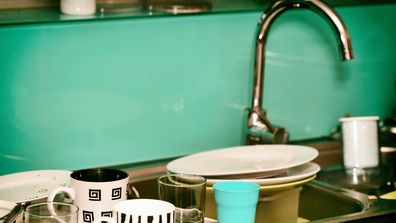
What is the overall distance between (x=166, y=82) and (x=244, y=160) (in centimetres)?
27

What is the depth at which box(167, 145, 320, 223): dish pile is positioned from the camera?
1.84m

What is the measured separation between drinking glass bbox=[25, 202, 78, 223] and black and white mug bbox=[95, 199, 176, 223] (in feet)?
0.16

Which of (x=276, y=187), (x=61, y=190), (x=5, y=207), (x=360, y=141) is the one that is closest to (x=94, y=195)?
(x=61, y=190)

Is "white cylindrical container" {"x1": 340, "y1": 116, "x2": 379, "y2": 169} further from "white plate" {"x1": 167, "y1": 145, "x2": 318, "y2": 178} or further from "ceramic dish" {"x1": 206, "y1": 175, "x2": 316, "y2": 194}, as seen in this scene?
"ceramic dish" {"x1": 206, "y1": 175, "x2": 316, "y2": 194}

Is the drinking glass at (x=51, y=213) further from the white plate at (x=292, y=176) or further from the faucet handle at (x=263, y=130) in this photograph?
the faucet handle at (x=263, y=130)

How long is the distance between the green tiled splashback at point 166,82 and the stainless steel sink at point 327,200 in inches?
2.9

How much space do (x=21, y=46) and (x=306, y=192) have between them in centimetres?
76

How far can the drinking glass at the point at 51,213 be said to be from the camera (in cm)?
149

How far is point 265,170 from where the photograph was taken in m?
1.87

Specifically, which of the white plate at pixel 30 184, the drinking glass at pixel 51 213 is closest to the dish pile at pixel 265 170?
the white plate at pixel 30 184

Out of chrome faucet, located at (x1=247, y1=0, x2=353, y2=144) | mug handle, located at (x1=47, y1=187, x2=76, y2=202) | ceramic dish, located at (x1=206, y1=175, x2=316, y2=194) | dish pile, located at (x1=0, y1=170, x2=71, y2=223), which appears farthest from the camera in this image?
chrome faucet, located at (x1=247, y1=0, x2=353, y2=144)

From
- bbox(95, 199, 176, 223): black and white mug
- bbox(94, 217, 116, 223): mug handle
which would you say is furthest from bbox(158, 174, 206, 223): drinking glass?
bbox(94, 217, 116, 223): mug handle

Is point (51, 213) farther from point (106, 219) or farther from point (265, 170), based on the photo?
point (265, 170)

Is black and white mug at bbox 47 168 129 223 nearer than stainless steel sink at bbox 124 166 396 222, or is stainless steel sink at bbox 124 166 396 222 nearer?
black and white mug at bbox 47 168 129 223
